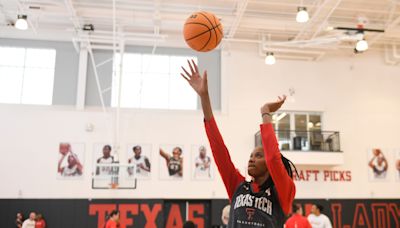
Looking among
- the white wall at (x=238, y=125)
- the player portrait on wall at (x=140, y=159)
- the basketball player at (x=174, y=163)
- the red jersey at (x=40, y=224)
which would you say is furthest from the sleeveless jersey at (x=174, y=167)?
the red jersey at (x=40, y=224)

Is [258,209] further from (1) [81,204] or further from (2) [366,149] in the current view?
(2) [366,149]

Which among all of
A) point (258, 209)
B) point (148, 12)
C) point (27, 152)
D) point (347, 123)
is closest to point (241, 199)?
point (258, 209)

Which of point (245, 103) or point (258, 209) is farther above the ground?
point (245, 103)

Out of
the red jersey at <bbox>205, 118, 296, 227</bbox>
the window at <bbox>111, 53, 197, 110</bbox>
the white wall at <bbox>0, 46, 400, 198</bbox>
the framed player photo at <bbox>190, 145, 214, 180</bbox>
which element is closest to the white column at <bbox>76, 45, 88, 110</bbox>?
the white wall at <bbox>0, 46, 400, 198</bbox>

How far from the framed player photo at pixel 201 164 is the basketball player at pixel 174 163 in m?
0.40

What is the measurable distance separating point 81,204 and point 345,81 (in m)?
10.1

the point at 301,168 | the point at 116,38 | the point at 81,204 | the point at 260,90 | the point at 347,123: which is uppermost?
the point at 116,38

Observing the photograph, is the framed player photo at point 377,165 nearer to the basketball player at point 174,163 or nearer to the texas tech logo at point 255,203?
the basketball player at point 174,163

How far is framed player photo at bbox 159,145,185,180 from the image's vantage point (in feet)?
44.8

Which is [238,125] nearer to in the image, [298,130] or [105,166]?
[298,130]

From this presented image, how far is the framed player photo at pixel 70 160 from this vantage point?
43.4 ft

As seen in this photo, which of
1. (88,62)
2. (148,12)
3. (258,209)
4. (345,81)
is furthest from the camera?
(345,81)

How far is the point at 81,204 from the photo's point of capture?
514 inches

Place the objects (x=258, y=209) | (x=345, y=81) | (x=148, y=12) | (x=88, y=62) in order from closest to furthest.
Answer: (x=258, y=209) < (x=148, y=12) < (x=88, y=62) < (x=345, y=81)
